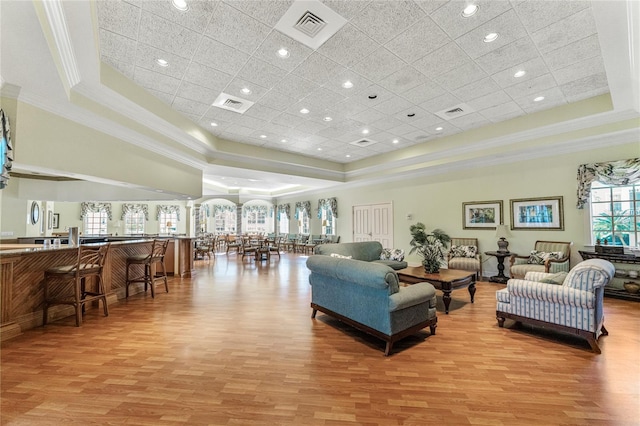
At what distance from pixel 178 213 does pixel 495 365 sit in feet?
49.4

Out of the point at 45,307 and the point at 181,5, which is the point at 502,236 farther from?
the point at 45,307

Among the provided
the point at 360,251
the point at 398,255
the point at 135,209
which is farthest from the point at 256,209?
the point at 398,255

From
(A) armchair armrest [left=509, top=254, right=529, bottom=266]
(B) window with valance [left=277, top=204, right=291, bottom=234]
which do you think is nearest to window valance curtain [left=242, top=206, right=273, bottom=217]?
(B) window with valance [left=277, top=204, right=291, bottom=234]

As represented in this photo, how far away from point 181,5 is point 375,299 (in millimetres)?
3612

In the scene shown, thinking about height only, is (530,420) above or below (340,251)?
below

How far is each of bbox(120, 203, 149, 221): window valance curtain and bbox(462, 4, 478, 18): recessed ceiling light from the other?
14924mm

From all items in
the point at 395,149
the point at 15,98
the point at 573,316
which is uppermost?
the point at 395,149

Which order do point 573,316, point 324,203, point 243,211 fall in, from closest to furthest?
1. point 573,316
2. point 324,203
3. point 243,211

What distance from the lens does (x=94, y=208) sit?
12.5m

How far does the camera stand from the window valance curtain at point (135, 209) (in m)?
13.1

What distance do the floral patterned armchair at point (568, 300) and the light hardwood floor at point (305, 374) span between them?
0.69 feet

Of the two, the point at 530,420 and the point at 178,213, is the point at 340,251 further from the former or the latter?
the point at 178,213

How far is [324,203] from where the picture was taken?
39.8 ft

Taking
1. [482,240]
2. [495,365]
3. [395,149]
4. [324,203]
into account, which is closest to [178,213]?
[324,203]
